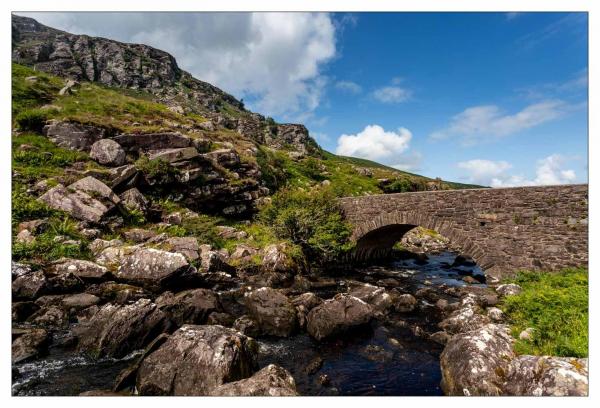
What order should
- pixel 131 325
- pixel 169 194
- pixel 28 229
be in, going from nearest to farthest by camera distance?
1. pixel 131 325
2. pixel 28 229
3. pixel 169 194

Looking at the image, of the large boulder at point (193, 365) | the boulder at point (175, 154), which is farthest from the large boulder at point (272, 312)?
the boulder at point (175, 154)

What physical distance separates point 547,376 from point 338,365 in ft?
18.7

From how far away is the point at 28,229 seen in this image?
60.6 feet

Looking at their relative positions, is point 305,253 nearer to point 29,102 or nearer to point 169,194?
point 169,194

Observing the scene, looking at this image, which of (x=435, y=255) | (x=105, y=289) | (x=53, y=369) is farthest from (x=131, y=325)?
(x=435, y=255)

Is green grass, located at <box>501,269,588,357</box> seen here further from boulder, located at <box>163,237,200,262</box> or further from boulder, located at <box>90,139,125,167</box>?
boulder, located at <box>90,139,125,167</box>

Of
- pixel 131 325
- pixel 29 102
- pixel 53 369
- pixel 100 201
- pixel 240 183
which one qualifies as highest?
pixel 29 102

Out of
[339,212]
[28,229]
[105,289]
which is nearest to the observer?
[105,289]

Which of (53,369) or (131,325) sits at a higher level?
(131,325)

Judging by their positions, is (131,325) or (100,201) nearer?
(131,325)

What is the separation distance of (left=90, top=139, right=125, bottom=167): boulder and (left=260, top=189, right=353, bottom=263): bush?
1764 centimetres

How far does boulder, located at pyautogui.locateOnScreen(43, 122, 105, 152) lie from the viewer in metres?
29.6

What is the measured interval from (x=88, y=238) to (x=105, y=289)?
276 inches

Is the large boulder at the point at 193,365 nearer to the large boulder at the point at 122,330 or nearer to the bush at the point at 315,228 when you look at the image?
the large boulder at the point at 122,330
